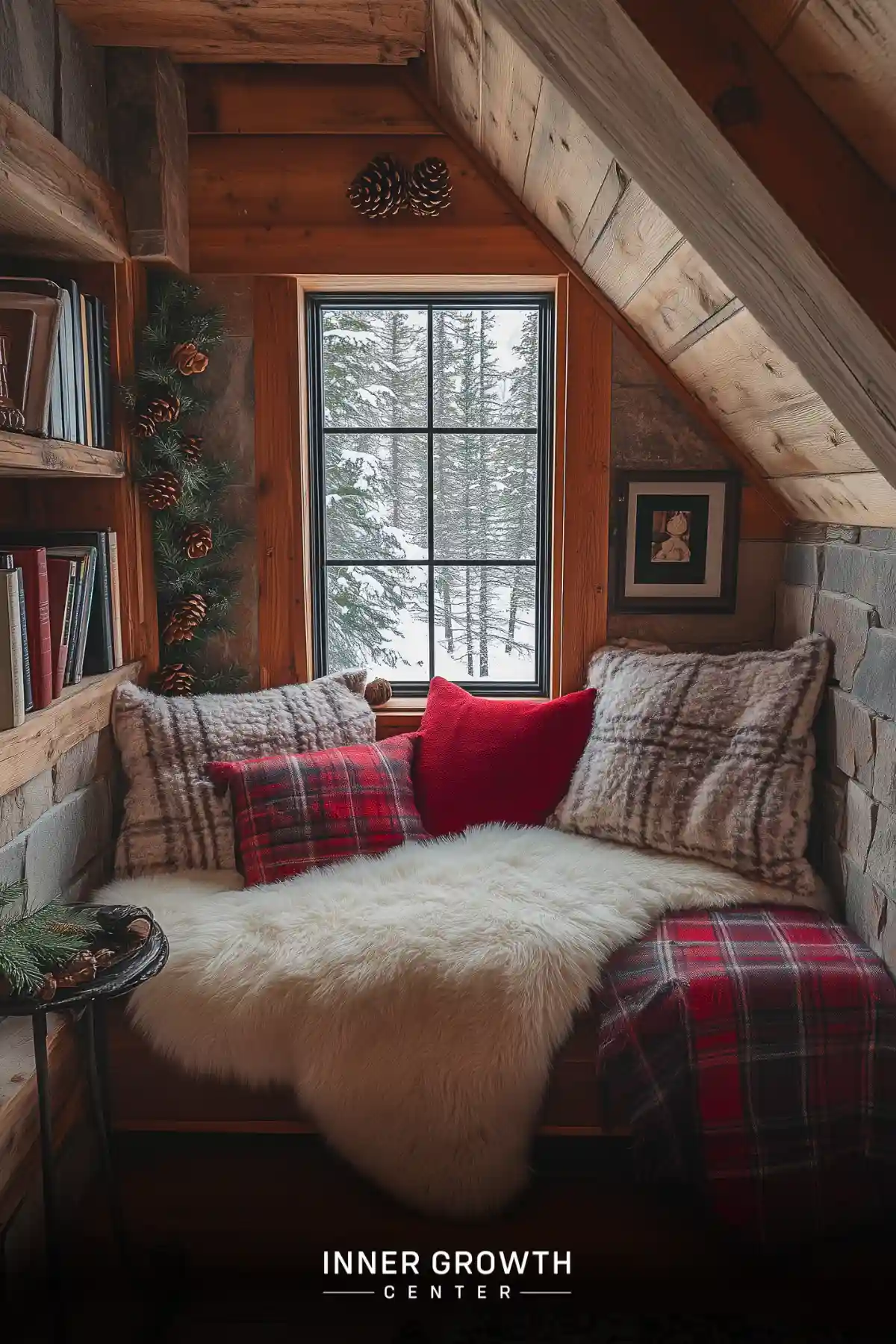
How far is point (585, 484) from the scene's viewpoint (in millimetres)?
2584

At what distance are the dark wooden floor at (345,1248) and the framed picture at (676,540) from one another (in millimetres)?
1360

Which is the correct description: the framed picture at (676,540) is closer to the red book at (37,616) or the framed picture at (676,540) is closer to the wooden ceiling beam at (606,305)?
the wooden ceiling beam at (606,305)

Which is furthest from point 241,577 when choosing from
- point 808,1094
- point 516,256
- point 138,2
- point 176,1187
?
point 808,1094

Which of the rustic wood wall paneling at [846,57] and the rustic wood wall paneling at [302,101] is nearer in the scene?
the rustic wood wall paneling at [846,57]

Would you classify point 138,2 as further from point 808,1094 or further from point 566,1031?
point 808,1094

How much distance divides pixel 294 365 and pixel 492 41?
94cm

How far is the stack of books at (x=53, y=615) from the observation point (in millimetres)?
1714

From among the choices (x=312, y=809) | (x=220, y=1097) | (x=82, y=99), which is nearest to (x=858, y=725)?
(x=312, y=809)

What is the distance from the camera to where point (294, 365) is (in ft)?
8.39

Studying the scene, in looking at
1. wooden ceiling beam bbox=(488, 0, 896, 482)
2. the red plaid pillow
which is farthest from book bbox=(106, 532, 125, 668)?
wooden ceiling beam bbox=(488, 0, 896, 482)

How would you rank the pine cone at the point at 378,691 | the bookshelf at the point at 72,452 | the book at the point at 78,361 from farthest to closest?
the pine cone at the point at 378,691
the book at the point at 78,361
the bookshelf at the point at 72,452

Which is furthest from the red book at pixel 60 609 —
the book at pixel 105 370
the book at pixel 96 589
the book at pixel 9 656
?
the book at pixel 105 370

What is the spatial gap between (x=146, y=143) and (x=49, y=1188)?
7.00 ft

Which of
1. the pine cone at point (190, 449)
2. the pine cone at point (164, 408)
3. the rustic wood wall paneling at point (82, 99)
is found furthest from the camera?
the pine cone at point (190, 449)
